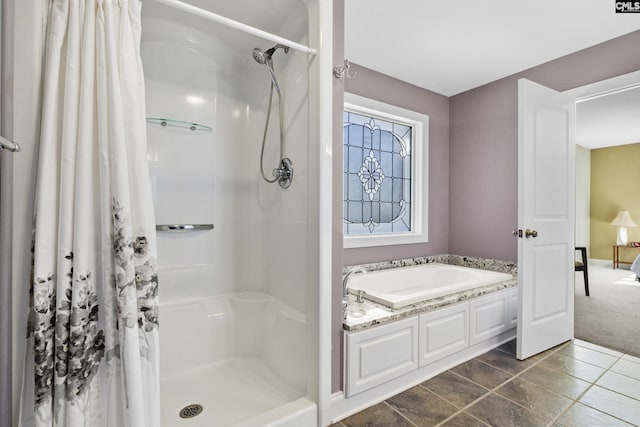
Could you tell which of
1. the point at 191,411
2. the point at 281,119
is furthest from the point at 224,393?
the point at 281,119

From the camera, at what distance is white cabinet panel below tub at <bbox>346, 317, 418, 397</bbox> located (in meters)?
1.67

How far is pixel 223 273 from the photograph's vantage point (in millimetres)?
2223

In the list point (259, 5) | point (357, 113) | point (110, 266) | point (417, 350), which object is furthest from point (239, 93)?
point (417, 350)

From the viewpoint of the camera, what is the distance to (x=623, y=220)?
5.68 meters

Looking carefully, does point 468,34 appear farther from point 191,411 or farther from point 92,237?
point 191,411

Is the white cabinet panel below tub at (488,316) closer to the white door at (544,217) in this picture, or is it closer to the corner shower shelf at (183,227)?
the white door at (544,217)

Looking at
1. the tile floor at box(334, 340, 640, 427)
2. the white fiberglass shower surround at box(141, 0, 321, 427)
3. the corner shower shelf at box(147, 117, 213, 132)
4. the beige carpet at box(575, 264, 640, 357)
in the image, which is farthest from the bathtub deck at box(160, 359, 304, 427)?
the beige carpet at box(575, 264, 640, 357)

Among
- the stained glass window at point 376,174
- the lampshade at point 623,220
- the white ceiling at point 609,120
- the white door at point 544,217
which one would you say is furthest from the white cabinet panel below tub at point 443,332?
the lampshade at point 623,220

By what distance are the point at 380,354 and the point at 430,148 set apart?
242 centimetres

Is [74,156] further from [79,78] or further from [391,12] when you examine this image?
[391,12]

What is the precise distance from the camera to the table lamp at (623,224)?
18.5 ft

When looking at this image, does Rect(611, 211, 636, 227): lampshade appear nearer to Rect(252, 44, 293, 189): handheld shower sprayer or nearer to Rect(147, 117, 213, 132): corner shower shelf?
Rect(252, 44, 293, 189): handheld shower sprayer

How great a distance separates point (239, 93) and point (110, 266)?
170 cm

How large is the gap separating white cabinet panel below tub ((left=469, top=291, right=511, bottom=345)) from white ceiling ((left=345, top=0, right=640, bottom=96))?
2037 millimetres
